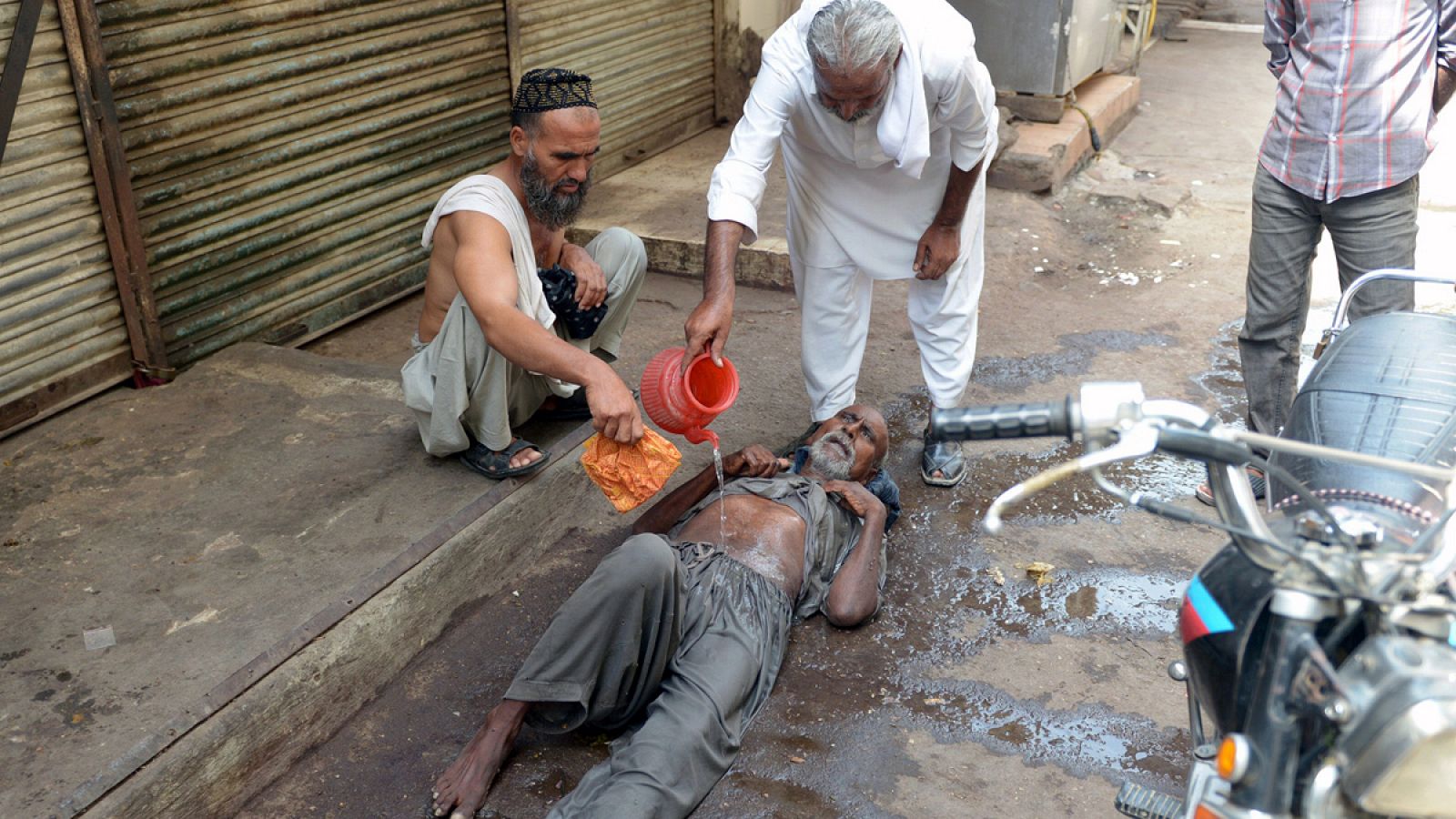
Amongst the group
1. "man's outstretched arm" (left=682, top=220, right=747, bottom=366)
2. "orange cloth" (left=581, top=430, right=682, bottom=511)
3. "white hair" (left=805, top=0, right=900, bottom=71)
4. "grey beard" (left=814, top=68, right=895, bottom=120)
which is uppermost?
"white hair" (left=805, top=0, right=900, bottom=71)

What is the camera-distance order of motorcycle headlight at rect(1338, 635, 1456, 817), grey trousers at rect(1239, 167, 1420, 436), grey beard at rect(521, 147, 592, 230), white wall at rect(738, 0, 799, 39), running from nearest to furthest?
motorcycle headlight at rect(1338, 635, 1456, 817) < grey beard at rect(521, 147, 592, 230) < grey trousers at rect(1239, 167, 1420, 436) < white wall at rect(738, 0, 799, 39)

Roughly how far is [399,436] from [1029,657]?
A: 1.97 meters

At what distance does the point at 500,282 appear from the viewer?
3.18 m

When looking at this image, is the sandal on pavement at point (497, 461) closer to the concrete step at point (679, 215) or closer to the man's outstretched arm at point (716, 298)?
the man's outstretched arm at point (716, 298)

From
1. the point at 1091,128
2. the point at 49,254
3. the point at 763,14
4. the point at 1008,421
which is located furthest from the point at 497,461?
the point at 1091,128

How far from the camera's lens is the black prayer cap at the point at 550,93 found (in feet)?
11.1

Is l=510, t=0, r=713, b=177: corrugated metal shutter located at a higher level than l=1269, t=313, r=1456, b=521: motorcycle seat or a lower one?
lower

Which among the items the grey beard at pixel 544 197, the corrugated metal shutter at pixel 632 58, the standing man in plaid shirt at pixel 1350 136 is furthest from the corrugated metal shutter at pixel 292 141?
the standing man in plaid shirt at pixel 1350 136

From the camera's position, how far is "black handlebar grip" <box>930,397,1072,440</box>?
5.14ft

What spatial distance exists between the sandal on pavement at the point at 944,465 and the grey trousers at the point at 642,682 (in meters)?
1.40

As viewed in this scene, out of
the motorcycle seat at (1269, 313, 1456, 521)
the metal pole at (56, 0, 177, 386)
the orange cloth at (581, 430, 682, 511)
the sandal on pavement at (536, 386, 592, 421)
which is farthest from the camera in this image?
the sandal on pavement at (536, 386, 592, 421)

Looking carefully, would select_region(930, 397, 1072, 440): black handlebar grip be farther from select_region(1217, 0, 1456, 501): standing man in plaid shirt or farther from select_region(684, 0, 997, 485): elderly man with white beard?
select_region(1217, 0, 1456, 501): standing man in plaid shirt

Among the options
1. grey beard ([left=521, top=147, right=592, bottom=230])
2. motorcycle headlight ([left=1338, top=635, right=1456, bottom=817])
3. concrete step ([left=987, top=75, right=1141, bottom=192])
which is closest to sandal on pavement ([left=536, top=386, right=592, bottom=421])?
grey beard ([left=521, top=147, right=592, bottom=230])

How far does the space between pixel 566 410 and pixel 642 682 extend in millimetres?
1441
